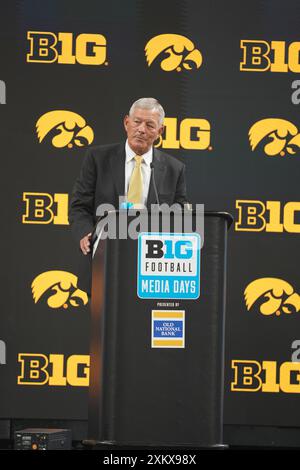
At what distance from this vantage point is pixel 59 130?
640 centimetres

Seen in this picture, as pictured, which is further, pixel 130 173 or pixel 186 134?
pixel 186 134

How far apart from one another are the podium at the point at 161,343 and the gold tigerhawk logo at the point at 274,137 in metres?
2.64

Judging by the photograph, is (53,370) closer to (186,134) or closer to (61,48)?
(186,134)

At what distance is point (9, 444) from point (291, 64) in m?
3.08

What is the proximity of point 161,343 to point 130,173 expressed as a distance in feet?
4.05

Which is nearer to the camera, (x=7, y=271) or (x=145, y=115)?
(x=145, y=115)

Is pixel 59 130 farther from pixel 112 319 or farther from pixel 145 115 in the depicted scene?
pixel 112 319

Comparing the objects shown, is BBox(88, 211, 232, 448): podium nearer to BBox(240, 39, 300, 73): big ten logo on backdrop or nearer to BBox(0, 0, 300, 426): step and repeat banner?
BBox(0, 0, 300, 426): step and repeat banner

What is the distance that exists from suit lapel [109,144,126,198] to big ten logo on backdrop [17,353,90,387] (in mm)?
1828

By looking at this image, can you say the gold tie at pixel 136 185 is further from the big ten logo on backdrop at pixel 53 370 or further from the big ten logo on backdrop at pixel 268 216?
the big ten logo on backdrop at pixel 53 370

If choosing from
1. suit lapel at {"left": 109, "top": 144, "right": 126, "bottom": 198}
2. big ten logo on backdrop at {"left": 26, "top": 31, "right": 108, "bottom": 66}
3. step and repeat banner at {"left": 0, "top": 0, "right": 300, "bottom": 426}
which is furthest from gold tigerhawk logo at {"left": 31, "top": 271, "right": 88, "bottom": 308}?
suit lapel at {"left": 109, "top": 144, "right": 126, "bottom": 198}

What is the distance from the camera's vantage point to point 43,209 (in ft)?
20.8

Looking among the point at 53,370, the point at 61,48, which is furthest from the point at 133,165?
the point at 53,370
